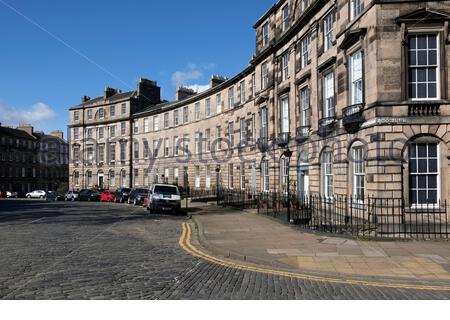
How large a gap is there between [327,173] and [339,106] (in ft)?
13.1

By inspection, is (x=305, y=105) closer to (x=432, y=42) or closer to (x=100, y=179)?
(x=432, y=42)

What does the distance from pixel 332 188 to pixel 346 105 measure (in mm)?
A: 4695

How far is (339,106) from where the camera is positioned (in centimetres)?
1930

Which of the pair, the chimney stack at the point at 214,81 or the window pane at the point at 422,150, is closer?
the window pane at the point at 422,150

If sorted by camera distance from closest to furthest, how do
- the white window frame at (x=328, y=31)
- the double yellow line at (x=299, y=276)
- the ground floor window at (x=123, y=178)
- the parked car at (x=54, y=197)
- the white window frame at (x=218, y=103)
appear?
1. the double yellow line at (x=299, y=276)
2. the white window frame at (x=328, y=31)
3. the white window frame at (x=218, y=103)
4. the parked car at (x=54, y=197)
5. the ground floor window at (x=123, y=178)

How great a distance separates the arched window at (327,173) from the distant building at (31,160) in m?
61.1

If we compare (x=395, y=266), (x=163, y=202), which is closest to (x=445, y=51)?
(x=395, y=266)

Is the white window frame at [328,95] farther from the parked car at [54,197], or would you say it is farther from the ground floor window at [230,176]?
the parked car at [54,197]

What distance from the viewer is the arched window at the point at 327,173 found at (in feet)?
68.9

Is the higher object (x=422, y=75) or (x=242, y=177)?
(x=422, y=75)

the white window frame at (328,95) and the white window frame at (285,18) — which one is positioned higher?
the white window frame at (285,18)

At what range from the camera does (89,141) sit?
68.1m

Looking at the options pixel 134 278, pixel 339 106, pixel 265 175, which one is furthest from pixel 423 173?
pixel 265 175

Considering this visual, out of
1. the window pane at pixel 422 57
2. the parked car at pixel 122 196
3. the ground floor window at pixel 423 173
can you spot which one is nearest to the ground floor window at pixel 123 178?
the parked car at pixel 122 196
